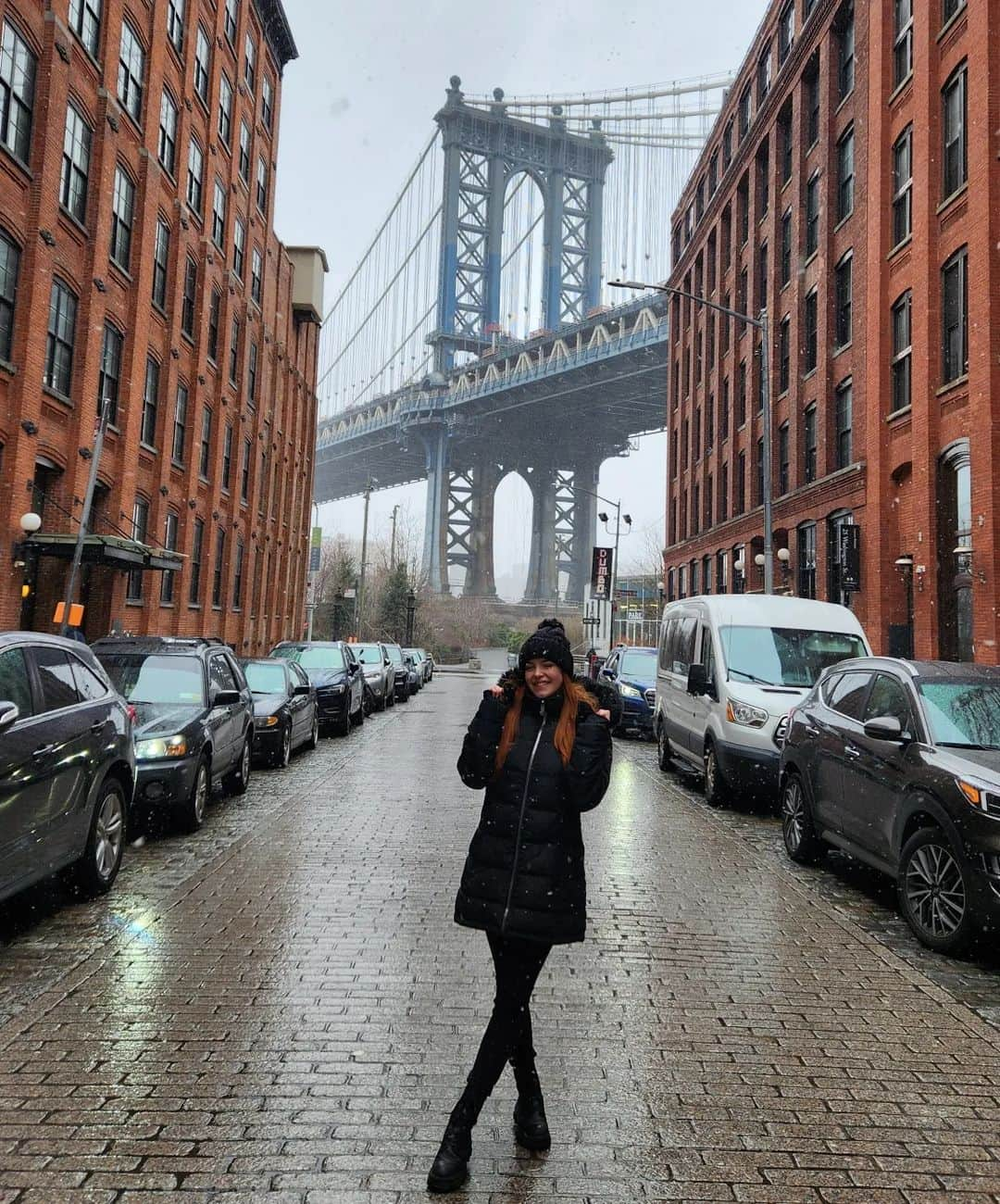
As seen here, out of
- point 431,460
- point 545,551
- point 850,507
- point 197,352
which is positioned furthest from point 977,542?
point 545,551

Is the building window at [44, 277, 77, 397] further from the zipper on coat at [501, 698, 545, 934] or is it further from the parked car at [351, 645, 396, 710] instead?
the zipper on coat at [501, 698, 545, 934]

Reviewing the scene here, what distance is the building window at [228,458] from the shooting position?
104 feet

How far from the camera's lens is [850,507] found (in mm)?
25266

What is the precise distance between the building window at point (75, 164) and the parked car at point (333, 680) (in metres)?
9.53

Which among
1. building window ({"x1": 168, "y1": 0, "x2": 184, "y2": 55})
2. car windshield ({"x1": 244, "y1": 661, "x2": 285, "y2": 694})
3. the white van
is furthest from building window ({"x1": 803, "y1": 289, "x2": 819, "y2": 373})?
car windshield ({"x1": 244, "y1": 661, "x2": 285, "y2": 694})

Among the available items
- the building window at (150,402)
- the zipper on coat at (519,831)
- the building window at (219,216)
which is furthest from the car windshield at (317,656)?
the zipper on coat at (519,831)

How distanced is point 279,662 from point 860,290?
18.4 metres

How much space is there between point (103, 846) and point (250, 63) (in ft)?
112

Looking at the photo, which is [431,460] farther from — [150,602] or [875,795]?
[875,795]

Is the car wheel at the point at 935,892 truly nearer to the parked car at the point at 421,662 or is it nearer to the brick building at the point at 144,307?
the brick building at the point at 144,307

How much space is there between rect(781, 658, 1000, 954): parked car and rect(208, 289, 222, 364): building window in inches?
1007

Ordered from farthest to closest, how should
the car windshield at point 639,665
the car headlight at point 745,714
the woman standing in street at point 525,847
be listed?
the car windshield at point 639,665 < the car headlight at point 745,714 < the woman standing in street at point 525,847

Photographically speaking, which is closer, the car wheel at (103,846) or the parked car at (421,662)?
the car wheel at (103,846)

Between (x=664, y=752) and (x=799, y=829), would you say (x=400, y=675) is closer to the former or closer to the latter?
(x=664, y=752)
